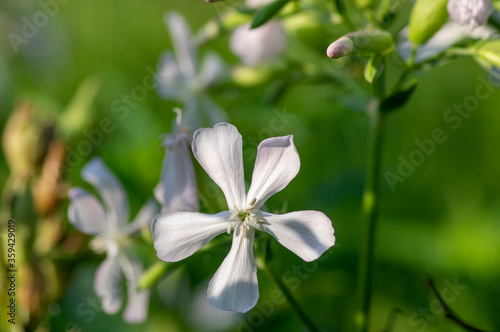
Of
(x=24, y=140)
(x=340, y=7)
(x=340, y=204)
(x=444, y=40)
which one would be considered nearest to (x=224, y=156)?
(x=340, y=7)

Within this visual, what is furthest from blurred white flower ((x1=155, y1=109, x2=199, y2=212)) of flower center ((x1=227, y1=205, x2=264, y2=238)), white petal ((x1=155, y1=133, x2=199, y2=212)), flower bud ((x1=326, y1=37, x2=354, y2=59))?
flower bud ((x1=326, y1=37, x2=354, y2=59))

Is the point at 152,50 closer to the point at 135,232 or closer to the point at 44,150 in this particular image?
the point at 44,150

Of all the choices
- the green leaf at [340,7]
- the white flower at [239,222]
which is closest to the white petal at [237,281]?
the white flower at [239,222]

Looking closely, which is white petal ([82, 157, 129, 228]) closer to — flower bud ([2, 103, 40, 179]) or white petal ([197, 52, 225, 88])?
flower bud ([2, 103, 40, 179])

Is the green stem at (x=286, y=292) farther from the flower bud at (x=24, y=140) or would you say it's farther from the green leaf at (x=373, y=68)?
the flower bud at (x=24, y=140)

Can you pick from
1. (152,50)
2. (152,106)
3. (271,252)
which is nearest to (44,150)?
(271,252)
